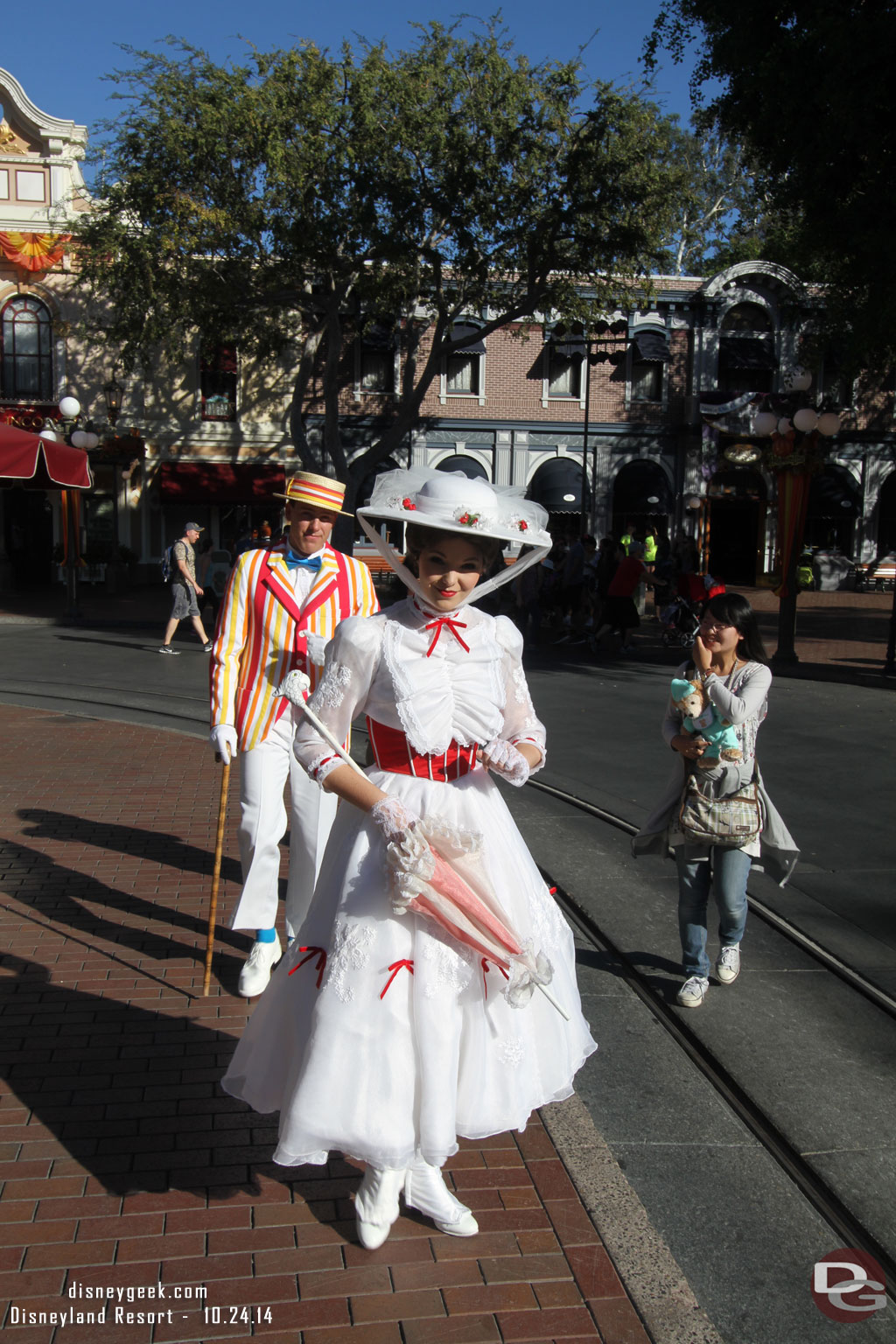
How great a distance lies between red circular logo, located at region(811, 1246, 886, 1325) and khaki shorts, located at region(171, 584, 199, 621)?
12734 millimetres

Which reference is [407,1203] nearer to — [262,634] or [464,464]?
[262,634]

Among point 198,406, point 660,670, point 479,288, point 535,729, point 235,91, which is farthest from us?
point 198,406

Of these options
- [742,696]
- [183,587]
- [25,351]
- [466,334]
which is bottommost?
[183,587]

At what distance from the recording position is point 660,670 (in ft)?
46.0

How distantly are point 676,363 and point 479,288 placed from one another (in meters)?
12.2

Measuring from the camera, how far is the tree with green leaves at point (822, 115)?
1023 cm

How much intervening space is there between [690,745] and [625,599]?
11.8 metres

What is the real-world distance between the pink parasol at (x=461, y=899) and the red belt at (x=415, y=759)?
0.16 m

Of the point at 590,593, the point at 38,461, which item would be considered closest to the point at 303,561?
the point at 38,461

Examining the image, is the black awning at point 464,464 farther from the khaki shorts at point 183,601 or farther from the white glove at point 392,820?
the white glove at point 392,820

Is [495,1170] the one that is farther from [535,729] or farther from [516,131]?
[516,131]

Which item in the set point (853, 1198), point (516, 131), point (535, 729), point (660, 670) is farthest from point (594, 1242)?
point (516, 131)

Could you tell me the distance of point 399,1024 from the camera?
8.00 feet
